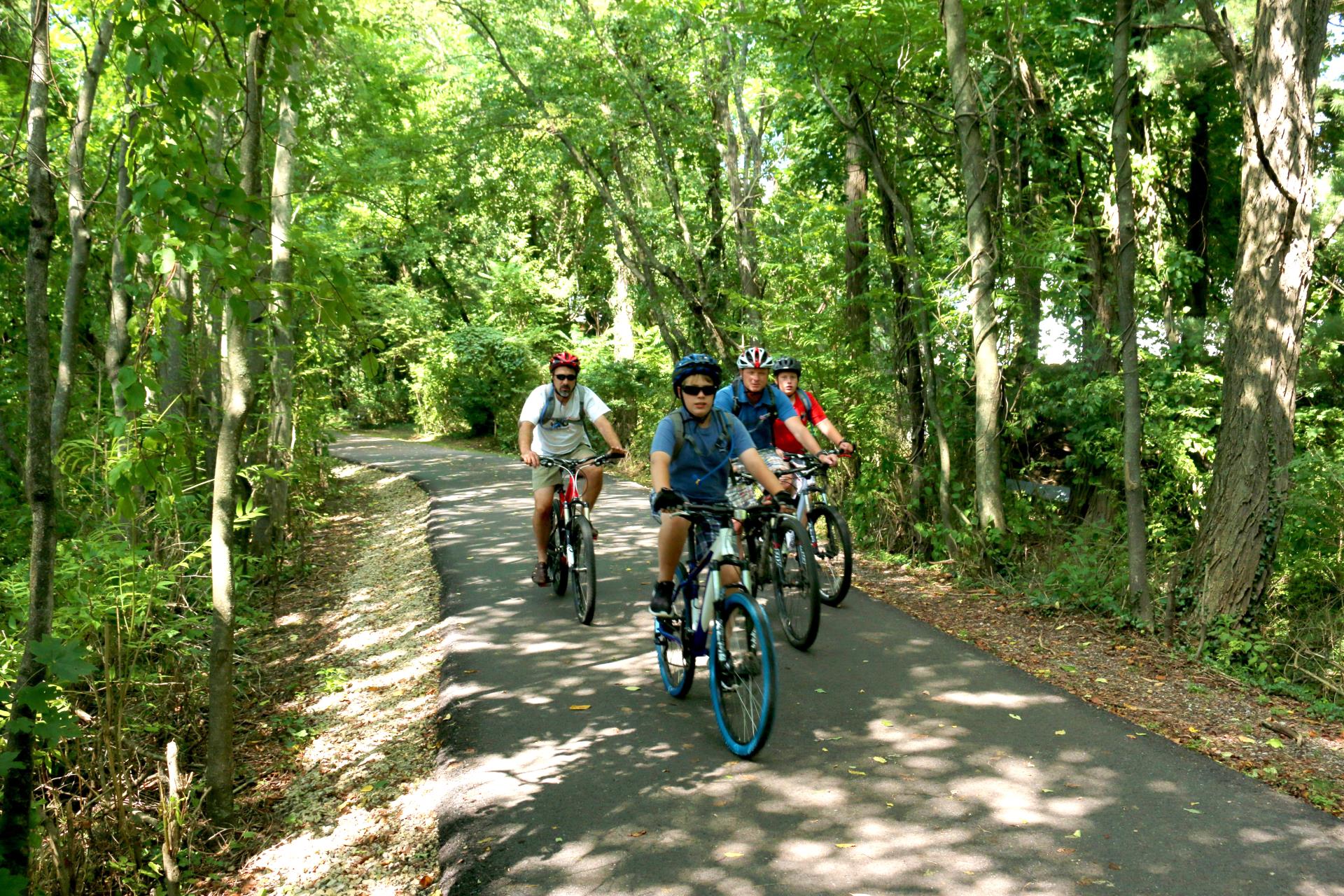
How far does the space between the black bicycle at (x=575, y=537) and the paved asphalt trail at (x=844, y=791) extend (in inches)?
20.5

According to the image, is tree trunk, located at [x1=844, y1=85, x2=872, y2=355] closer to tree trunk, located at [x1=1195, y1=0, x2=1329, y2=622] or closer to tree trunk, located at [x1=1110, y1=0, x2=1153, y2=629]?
tree trunk, located at [x1=1110, y1=0, x2=1153, y2=629]

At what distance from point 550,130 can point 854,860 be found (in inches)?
595

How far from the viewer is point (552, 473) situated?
8.77m

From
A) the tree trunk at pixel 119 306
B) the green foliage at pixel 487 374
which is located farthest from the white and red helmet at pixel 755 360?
the green foliage at pixel 487 374

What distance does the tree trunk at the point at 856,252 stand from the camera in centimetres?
1390

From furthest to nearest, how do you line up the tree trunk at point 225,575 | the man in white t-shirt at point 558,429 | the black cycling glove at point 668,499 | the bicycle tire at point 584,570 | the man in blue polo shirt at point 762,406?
the man in white t-shirt at point 558,429
the man in blue polo shirt at point 762,406
the bicycle tire at point 584,570
the black cycling glove at point 668,499
the tree trunk at point 225,575

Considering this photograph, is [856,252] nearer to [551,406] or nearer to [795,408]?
[795,408]

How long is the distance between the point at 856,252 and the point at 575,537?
7799mm

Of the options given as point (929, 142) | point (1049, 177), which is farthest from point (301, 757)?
point (1049, 177)

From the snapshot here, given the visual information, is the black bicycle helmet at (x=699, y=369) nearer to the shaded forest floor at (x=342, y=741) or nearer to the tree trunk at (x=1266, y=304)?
the shaded forest floor at (x=342, y=741)

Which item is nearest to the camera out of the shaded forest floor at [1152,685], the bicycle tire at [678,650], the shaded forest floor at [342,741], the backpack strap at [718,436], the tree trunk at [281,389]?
the shaded forest floor at [342,741]

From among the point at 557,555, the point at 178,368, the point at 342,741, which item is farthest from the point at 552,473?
the point at 178,368

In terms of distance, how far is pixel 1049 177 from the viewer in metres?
15.1

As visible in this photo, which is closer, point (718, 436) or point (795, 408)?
point (718, 436)
